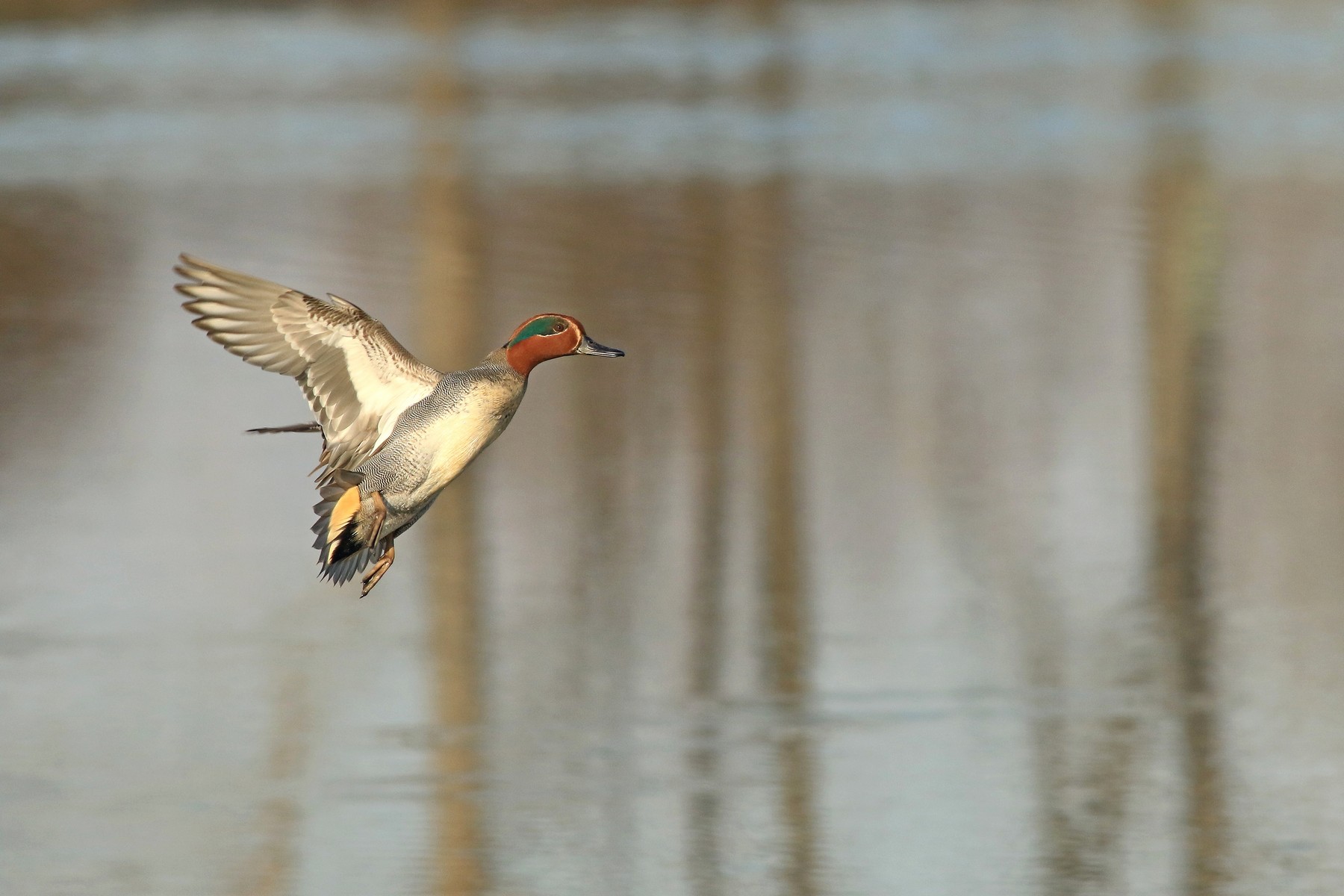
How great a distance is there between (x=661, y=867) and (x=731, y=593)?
2400 millimetres

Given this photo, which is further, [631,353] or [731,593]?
[631,353]

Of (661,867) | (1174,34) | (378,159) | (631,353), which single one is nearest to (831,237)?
(631,353)

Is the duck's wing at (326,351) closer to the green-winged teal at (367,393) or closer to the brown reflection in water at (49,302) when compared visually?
the green-winged teal at (367,393)

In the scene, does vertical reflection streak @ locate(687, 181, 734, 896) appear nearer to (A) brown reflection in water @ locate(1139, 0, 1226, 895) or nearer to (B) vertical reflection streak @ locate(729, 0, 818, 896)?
(B) vertical reflection streak @ locate(729, 0, 818, 896)

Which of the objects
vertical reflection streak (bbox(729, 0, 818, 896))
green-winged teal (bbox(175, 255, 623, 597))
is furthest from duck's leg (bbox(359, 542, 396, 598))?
vertical reflection streak (bbox(729, 0, 818, 896))

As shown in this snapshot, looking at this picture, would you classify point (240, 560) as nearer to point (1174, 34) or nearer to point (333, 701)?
point (333, 701)

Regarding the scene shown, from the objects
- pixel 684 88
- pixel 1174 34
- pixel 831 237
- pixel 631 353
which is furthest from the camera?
pixel 1174 34

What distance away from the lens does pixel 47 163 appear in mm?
21219

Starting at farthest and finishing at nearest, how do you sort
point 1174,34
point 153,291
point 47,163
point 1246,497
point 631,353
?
point 1174,34 → point 47,163 → point 153,291 → point 631,353 → point 1246,497

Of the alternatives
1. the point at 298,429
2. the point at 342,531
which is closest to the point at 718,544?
the point at 298,429

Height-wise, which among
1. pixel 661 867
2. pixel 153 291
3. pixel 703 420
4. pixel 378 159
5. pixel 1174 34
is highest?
pixel 1174 34

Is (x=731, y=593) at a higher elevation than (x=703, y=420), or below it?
below

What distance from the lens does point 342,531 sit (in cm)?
356

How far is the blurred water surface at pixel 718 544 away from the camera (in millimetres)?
7227
